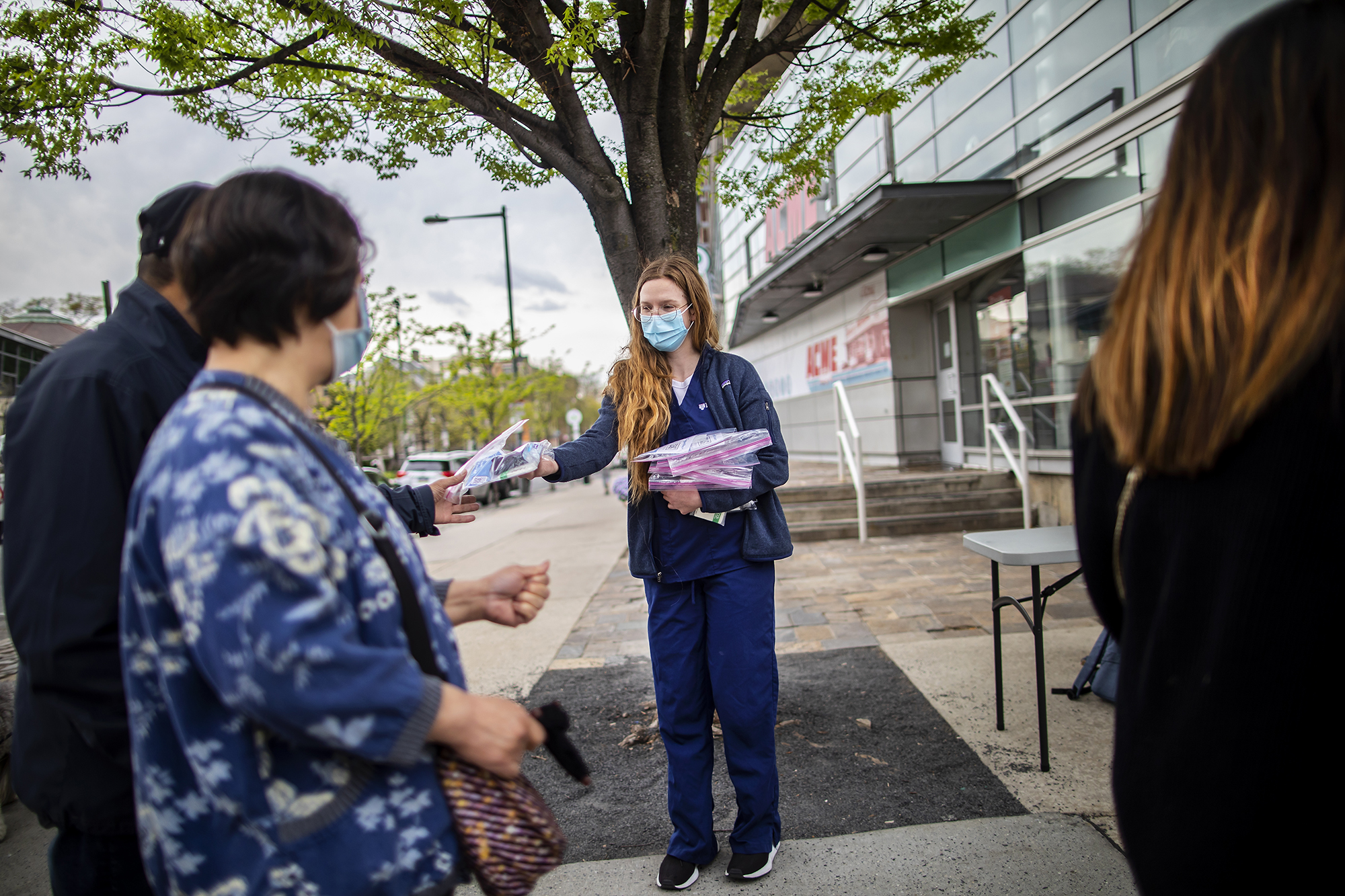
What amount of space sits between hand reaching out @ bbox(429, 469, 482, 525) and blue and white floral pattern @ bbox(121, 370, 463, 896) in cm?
99

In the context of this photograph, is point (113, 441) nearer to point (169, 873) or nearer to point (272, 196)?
point (272, 196)

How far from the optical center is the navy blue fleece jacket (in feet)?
8.43

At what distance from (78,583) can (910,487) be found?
379 inches

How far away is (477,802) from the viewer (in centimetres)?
116

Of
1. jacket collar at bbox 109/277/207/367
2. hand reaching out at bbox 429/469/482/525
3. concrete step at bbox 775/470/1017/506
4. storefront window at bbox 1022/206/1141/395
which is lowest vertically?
concrete step at bbox 775/470/1017/506

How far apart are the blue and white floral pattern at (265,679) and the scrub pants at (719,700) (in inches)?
58.1

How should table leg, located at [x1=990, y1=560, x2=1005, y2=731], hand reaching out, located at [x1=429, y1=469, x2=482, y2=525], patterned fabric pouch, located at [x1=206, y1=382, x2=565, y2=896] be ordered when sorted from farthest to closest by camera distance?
1. table leg, located at [x1=990, y1=560, x2=1005, y2=731]
2. hand reaching out, located at [x1=429, y1=469, x2=482, y2=525]
3. patterned fabric pouch, located at [x1=206, y1=382, x2=565, y2=896]

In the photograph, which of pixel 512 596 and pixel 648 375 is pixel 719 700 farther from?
pixel 512 596

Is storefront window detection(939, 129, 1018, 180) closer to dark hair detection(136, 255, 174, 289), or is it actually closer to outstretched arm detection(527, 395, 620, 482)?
outstretched arm detection(527, 395, 620, 482)

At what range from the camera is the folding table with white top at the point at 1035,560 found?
2961mm

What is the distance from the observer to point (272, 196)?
3.76 ft

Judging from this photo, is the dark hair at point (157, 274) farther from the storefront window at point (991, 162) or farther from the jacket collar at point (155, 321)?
the storefront window at point (991, 162)

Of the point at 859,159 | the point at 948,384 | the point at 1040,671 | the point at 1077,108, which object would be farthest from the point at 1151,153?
the point at 859,159

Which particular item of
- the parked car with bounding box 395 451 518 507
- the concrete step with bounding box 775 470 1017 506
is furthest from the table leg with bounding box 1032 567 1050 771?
the parked car with bounding box 395 451 518 507
